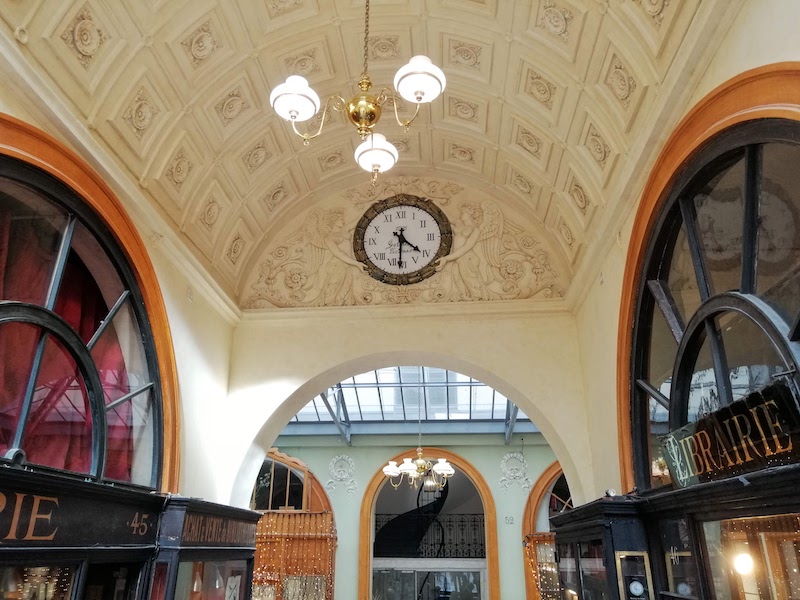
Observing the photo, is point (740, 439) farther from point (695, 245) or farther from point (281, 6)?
point (281, 6)

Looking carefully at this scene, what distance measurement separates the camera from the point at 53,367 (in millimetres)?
4598

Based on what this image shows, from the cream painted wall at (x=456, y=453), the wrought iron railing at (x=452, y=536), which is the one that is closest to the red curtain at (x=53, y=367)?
the cream painted wall at (x=456, y=453)

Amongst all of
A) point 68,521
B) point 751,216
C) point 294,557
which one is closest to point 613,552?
point 751,216

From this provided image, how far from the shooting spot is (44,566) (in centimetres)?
408

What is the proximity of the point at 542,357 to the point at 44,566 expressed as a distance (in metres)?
5.34

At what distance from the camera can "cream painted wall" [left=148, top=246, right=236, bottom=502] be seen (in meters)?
6.19

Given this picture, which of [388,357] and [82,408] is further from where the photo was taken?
[388,357]

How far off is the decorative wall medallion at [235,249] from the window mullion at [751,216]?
18.5ft

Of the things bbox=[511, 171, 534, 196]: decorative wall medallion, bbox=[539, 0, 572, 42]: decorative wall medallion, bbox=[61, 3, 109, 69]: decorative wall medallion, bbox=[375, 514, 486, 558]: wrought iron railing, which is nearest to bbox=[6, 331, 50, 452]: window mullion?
bbox=[61, 3, 109, 69]: decorative wall medallion

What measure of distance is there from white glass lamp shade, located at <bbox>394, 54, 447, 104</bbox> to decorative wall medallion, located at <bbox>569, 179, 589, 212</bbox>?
306 cm

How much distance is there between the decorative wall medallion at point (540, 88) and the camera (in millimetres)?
5930

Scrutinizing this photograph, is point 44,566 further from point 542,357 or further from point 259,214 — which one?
point 542,357

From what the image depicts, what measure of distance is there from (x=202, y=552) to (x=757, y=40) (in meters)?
5.83

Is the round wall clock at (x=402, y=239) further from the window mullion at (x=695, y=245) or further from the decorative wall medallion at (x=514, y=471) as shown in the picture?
the decorative wall medallion at (x=514, y=471)
